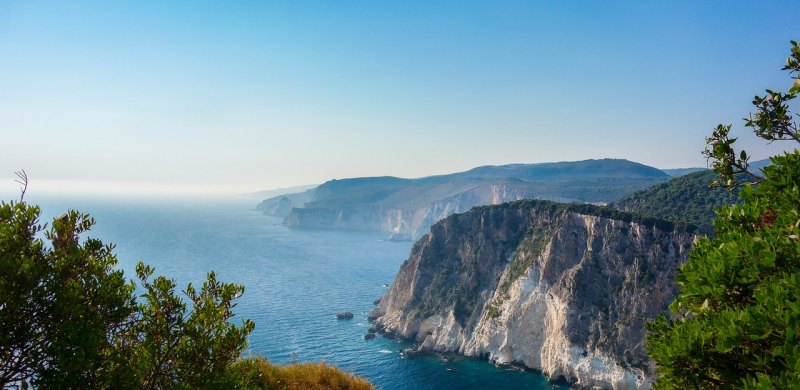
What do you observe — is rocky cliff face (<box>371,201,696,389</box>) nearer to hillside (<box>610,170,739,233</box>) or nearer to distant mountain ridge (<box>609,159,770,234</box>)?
distant mountain ridge (<box>609,159,770,234</box>)

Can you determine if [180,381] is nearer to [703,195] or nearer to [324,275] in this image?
[703,195]

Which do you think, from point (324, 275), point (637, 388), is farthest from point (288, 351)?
point (324, 275)

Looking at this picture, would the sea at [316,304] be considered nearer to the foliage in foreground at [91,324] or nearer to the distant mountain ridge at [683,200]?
the foliage in foreground at [91,324]

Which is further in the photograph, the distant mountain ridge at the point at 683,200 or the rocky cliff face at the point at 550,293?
the distant mountain ridge at the point at 683,200

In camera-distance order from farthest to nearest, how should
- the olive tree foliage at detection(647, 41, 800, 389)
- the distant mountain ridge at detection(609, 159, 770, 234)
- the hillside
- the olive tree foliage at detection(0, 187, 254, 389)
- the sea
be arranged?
1. the hillside
2. the distant mountain ridge at detection(609, 159, 770, 234)
3. the sea
4. the olive tree foliage at detection(0, 187, 254, 389)
5. the olive tree foliage at detection(647, 41, 800, 389)

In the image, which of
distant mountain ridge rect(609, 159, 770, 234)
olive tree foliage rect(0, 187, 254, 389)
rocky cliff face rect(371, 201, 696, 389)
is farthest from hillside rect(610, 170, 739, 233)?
olive tree foliage rect(0, 187, 254, 389)

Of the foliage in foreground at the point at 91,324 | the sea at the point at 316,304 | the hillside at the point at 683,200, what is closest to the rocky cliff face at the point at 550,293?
the sea at the point at 316,304

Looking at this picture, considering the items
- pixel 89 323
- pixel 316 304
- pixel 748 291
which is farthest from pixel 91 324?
pixel 316 304
